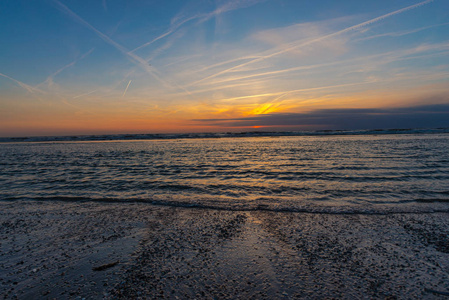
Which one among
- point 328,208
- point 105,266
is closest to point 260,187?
point 328,208

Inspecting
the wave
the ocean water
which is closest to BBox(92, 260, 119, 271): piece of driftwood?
the wave

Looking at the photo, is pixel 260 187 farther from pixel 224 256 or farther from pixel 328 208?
pixel 224 256

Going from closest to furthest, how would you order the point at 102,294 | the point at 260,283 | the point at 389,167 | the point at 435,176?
the point at 102,294
the point at 260,283
the point at 435,176
the point at 389,167

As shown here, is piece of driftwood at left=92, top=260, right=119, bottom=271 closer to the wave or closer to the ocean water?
the wave

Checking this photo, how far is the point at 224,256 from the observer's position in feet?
16.5

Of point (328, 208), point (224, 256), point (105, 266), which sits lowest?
point (328, 208)

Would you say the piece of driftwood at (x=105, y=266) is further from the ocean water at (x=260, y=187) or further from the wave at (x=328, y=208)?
the ocean water at (x=260, y=187)

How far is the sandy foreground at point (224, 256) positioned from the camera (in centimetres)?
390

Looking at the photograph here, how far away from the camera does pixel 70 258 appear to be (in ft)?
16.4

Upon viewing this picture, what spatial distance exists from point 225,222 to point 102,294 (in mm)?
3967

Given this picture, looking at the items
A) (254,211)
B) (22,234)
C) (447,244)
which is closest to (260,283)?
(254,211)

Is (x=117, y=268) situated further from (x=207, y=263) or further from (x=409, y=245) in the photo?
(x=409, y=245)

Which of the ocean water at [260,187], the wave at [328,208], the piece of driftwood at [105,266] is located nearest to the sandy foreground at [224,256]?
the piece of driftwood at [105,266]

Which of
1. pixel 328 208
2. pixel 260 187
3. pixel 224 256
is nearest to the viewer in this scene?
pixel 224 256
